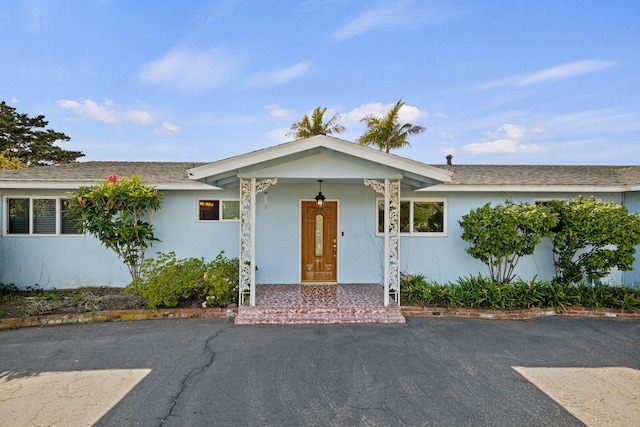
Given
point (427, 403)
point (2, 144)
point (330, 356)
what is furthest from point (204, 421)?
point (2, 144)

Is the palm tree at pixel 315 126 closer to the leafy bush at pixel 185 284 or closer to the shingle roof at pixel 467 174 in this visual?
the shingle roof at pixel 467 174

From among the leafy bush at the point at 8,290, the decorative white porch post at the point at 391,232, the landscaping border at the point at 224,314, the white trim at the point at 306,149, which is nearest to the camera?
the white trim at the point at 306,149

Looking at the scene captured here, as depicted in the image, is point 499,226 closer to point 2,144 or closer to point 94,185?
point 94,185

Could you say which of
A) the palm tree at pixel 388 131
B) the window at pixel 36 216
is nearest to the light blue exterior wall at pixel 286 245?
the window at pixel 36 216

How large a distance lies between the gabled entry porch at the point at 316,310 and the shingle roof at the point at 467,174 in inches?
145

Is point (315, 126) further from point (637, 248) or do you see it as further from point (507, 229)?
point (637, 248)

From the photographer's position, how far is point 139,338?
5574 mm

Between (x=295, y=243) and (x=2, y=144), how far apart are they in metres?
22.9

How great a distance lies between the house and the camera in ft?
27.1

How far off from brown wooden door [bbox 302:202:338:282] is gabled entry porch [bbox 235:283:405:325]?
4.57ft

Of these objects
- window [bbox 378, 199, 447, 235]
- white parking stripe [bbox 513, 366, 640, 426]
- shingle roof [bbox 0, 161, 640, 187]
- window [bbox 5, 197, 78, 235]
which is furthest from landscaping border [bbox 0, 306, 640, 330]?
shingle roof [bbox 0, 161, 640, 187]

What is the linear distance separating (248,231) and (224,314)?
70.7 inches

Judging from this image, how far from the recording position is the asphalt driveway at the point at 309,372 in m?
3.43

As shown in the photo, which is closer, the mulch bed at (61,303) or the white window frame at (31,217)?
the mulch bed at (61,303)
